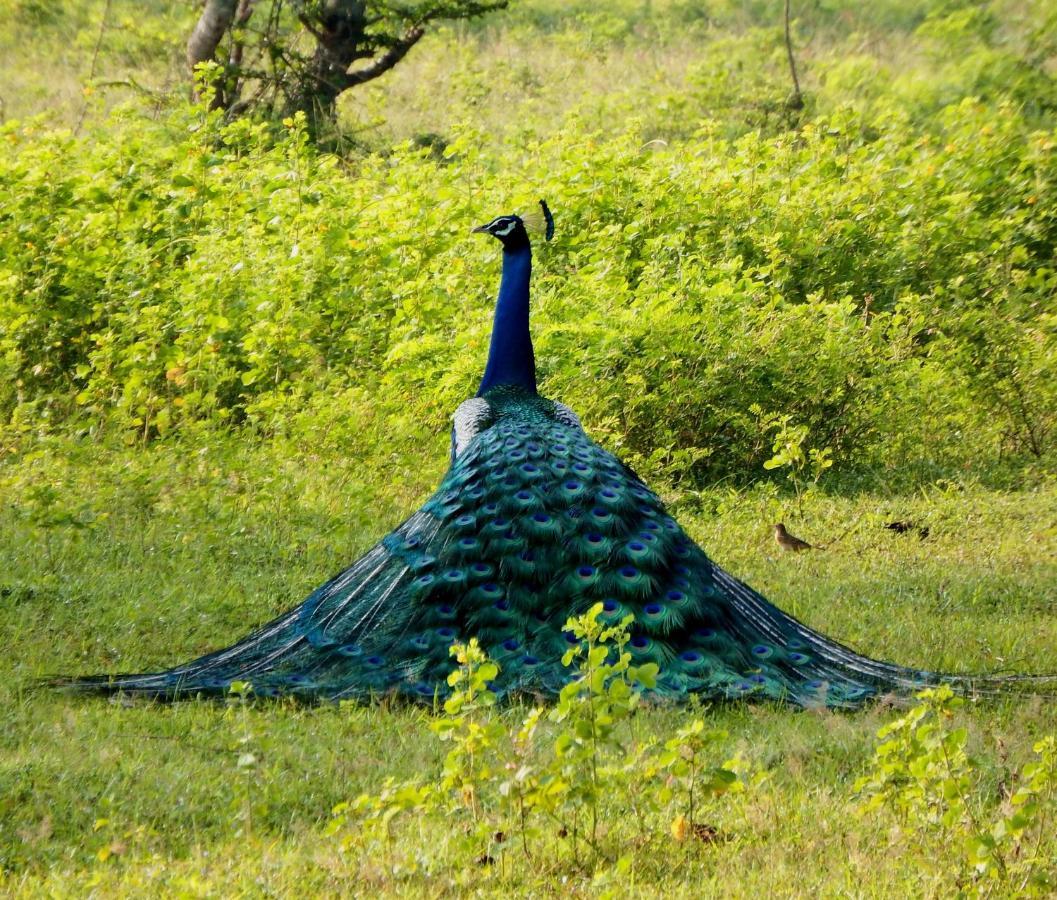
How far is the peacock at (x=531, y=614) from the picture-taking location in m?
3.92

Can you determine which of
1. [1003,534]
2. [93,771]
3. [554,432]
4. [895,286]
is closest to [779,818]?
[93,771]

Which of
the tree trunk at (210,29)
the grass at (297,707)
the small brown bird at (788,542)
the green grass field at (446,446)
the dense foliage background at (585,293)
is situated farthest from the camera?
the tree trunk at (210,29)

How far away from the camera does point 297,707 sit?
3.88 meters

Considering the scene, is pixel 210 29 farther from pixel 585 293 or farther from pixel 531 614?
pixel 531 614

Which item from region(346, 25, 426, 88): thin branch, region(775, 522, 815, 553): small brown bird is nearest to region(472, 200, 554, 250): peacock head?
region(775, 522, 815, 553): small brown bird

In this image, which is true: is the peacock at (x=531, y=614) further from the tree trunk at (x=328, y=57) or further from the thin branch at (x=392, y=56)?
the thin branch at (x=392, y=56)

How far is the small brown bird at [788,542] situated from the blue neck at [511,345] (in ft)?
4.00

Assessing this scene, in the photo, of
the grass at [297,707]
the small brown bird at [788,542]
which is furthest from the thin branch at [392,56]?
the small brown bird at [788,542]

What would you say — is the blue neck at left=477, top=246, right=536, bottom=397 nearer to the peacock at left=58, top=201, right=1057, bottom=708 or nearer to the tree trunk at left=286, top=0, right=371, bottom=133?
the peacock at left=58, top=201, right=1057, bottom=708

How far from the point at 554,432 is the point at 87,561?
1.86 metres

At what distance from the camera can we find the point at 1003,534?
254 inches

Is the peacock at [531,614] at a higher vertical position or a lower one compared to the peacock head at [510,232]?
lower

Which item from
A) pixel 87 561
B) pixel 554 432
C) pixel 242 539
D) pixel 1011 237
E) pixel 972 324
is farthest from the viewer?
pixel 1011 237

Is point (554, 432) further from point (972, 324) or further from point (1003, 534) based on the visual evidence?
point (972, 324)
